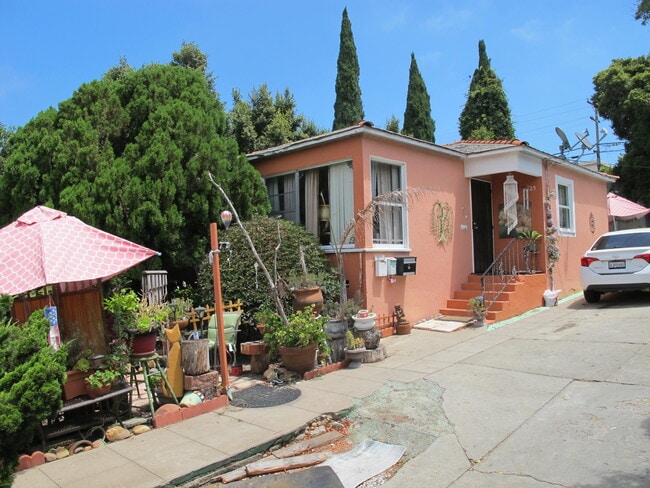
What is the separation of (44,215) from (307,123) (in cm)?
1543

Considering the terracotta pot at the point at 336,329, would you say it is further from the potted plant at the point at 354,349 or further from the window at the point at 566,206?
the window at the point at 566,206

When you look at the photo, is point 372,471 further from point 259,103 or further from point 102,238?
point 259,103

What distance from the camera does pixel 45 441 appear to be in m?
4.72

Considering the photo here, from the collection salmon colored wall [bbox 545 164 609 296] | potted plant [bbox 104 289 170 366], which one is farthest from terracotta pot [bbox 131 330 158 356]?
salmon colored wall [bbox 545 164 609 296]

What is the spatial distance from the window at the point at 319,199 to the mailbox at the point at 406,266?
1.09 m

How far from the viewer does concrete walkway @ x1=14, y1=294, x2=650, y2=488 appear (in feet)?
12.8

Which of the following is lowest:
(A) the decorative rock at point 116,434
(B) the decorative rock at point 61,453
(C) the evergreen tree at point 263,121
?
(B) the decorative rock at point 61,453

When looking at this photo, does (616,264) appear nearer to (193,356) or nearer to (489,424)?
(489,424)

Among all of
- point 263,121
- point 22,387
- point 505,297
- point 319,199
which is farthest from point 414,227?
point 263,121

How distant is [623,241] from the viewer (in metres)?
10.5

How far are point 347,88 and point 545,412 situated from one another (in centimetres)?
2017

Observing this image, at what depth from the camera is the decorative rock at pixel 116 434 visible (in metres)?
4.98

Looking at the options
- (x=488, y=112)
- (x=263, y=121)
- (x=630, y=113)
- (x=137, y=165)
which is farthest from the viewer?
(x=630, y=113)

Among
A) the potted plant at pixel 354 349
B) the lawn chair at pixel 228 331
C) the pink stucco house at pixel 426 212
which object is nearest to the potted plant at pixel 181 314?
the lawn chair at pixel 228 331
